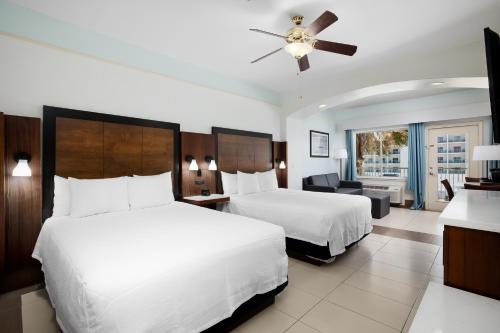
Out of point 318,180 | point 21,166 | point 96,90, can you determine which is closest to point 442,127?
point 318,180

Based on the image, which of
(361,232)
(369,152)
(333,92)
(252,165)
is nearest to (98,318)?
(361,232)

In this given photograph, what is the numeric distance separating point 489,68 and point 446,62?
252 centimetres

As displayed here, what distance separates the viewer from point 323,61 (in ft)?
12.8

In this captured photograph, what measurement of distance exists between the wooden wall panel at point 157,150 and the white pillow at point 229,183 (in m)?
0.97

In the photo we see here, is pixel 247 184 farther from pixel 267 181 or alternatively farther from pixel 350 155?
pixel 350 155

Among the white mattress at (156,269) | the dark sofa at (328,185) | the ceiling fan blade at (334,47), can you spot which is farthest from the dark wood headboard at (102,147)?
the dark sofa at (328,185)

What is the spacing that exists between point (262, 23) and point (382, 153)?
600 cm

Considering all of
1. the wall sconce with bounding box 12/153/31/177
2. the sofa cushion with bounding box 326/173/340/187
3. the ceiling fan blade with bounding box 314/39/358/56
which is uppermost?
the ceiling fan blade with bounding box 314/39/358/56

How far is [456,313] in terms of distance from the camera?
1.29 meters

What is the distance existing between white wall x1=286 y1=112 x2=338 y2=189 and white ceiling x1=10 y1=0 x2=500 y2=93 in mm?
2279

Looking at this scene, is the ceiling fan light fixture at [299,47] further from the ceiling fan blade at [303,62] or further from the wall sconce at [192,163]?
the wall sconce at [192,163]

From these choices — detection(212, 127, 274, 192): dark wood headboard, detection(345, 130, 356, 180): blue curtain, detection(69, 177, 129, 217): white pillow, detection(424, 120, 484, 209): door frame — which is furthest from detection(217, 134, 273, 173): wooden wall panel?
detection(424, 120, 484, 209): door frame

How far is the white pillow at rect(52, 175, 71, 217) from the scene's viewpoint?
2.59 meters

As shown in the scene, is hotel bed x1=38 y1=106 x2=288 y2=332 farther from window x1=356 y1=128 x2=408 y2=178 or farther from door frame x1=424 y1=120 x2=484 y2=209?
window x1=356 y1=128 x2=408 y2=178
